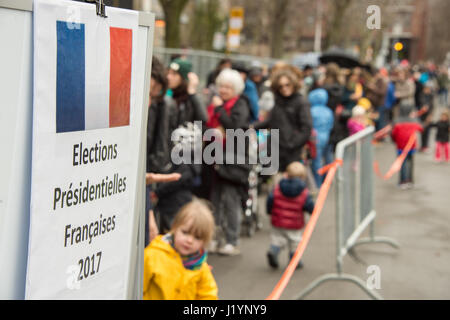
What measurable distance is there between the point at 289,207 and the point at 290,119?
1.67m

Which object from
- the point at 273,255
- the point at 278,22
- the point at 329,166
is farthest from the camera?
the point at 278,22

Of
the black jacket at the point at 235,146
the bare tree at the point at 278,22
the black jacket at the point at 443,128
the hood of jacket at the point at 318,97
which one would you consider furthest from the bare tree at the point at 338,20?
the black jacket at the point at 235,146

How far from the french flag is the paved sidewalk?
3.81 metres

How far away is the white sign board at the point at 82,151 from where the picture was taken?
5.44 ft

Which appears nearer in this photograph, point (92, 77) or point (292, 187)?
point (92, 77)

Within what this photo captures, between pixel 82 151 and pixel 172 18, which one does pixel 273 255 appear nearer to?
pixel 82 151

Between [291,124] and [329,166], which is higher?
[291,124]

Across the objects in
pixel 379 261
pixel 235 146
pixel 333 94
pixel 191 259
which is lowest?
pixel 379 261

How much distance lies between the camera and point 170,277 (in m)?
3.38

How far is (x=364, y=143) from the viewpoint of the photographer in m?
6.98

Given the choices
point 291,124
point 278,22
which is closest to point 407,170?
point 291,124

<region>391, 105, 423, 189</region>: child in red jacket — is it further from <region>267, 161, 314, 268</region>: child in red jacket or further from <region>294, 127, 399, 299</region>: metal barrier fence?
<region>267, 161, 314, 268</region>: child in red jacket
